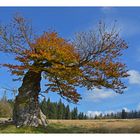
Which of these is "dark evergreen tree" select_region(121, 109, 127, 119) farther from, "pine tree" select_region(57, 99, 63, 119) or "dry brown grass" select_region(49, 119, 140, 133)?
"pine tree" select_region(57, 99, 63, 119)

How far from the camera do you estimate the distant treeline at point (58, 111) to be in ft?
45.9

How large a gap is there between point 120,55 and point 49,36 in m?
2.16

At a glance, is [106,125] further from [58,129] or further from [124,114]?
[58,129]

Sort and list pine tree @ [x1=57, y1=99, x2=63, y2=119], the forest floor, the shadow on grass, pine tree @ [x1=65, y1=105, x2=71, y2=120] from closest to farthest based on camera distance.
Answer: the shadow on grass, the forest floor, pine tree @ [x1=57, y1=99, x2=63, y2=119], pine tree @ [x1=65, y1=105, x2=71, y2=120]

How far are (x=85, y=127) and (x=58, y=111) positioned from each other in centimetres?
92

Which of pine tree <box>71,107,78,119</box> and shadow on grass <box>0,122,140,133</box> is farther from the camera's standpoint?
pine tree <box>71,107,78,119</box>

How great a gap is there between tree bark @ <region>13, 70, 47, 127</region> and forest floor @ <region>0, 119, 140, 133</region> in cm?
29

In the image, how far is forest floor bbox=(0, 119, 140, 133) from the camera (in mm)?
13227

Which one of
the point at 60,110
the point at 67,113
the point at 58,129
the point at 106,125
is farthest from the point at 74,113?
the point at 106,125

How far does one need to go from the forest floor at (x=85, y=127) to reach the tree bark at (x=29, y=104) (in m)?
0.29

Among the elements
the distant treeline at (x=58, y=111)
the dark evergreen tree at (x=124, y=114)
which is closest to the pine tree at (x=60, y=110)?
the distant treeline at (x=58, y=111)

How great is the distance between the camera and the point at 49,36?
14289 mm

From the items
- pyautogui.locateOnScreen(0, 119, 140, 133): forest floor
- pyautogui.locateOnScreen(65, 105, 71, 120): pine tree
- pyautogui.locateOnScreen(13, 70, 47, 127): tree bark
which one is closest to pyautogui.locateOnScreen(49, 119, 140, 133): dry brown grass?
pyautogui.locateOnScreen(0, 119, 140, 133): forest floor
